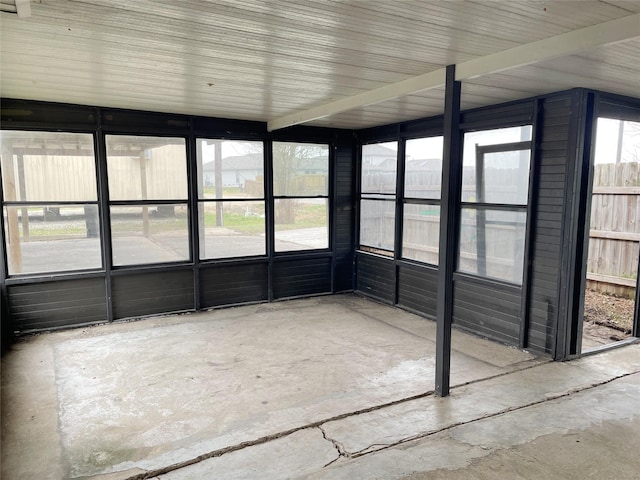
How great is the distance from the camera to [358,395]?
3.48 metres

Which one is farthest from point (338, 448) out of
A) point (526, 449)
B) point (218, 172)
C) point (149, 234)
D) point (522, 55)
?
point (218, 172)

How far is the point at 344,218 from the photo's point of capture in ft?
22.7

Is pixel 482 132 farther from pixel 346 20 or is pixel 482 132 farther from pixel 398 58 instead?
pixel 346 20

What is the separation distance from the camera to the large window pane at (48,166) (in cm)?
475

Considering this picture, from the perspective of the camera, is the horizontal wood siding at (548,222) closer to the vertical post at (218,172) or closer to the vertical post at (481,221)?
the vertical post at (481,221)

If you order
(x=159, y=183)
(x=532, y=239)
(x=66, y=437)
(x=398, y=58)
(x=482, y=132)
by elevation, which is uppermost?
(x=398, y=58)

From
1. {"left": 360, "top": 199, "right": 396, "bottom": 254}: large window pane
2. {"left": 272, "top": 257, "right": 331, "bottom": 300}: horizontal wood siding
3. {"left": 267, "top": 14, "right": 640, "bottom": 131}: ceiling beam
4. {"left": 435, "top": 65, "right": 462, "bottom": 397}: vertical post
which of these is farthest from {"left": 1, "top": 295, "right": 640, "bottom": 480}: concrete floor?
{"left": 267, "top": 14, "right": 640, "bottom": 131}: ceiling beam

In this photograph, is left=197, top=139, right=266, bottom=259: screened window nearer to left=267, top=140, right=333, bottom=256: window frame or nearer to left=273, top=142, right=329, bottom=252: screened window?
left=267, top=140, right=333, bottom=256: window frame

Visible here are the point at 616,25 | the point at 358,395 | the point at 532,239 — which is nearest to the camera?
the point at 616,25

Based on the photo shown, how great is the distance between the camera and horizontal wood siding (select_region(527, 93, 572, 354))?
4043 millimetres

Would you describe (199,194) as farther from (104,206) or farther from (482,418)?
(482,418)

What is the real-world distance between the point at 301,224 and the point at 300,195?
0.44 m

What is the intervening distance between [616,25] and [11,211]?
5.60 metres

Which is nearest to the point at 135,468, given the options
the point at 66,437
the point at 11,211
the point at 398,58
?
the point at 66,437
